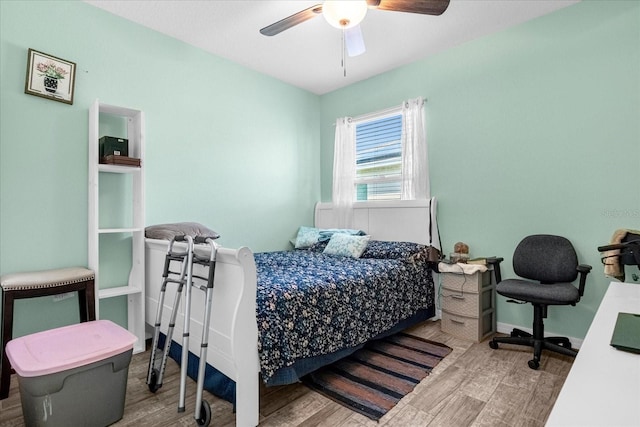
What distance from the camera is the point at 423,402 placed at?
1.88 meters

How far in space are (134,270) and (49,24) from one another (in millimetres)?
1888

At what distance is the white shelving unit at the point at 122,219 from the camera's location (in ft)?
8.11

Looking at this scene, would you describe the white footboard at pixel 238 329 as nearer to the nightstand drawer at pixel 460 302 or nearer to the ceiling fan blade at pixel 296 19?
the ceiling fan blade at pixel 296 19

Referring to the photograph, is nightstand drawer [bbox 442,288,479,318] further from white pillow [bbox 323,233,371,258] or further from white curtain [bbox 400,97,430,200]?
white curtain [bbox 400,97,430,200]

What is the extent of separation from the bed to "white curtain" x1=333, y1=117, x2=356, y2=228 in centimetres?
62

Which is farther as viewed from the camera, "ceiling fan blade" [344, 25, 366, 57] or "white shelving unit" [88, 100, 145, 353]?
"white shelving unit" [88, 100, 145, 353]

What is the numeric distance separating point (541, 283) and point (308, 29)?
9.46 feet

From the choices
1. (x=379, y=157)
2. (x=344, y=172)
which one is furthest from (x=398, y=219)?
(x=344, y=172)

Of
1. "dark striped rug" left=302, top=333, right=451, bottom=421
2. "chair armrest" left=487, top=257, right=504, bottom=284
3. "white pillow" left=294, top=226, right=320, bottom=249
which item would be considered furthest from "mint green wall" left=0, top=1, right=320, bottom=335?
"chair armrest" left=487, top=257, right=504, bottom=284

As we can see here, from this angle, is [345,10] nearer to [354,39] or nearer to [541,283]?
[354,39]

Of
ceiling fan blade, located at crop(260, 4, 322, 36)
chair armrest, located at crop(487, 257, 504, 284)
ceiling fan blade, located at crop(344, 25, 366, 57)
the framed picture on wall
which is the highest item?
ceiling fan blade, located at crop(260, 4, 322, 36)

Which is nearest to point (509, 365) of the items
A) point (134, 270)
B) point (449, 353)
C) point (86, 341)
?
point (449, 353)

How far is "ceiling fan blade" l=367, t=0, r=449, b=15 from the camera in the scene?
188 cm

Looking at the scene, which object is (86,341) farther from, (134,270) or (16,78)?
(16,78)
